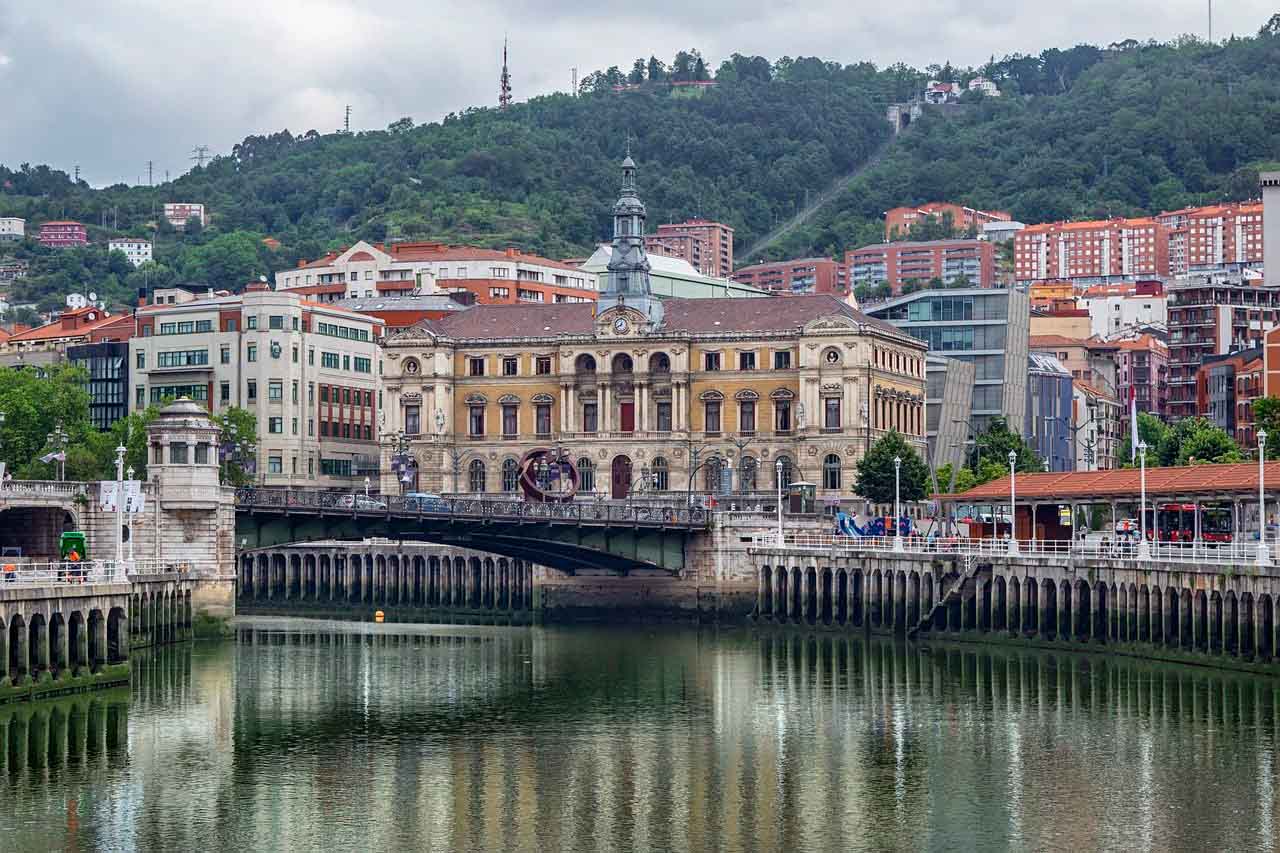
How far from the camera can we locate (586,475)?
652ft

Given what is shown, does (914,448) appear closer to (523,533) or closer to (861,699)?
(523,533)

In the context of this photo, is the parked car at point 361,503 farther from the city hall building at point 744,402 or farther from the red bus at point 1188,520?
the city hall building at point 744,402

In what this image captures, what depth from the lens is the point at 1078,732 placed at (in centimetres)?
8956

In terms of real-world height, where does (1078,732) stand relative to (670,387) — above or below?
below

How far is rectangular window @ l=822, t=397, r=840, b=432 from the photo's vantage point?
193000 millimetres

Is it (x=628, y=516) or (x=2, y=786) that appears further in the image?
(x=628, y=516)

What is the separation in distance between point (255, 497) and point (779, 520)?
111 feet

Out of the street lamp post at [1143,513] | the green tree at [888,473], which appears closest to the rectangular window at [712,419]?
the green tree at [888,473]

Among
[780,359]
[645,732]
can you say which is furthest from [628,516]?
[645,732]

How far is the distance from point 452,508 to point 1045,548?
34.2 m

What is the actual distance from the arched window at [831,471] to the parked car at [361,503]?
183 feet

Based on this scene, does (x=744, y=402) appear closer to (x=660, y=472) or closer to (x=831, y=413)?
(x=831, y=413)

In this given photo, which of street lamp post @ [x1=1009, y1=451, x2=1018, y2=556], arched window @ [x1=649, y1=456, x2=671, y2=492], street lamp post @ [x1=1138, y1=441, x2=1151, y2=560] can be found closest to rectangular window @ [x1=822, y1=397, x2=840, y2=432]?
arched window @ [x1=649, y1=456, x2=671, y2=492]

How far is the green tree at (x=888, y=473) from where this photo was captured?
590ft
